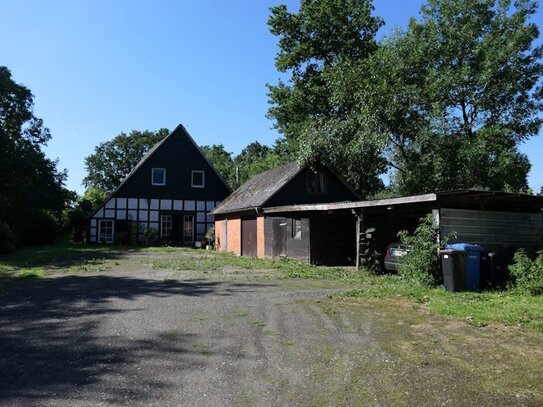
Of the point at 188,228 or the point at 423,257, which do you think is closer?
the point at 423,257

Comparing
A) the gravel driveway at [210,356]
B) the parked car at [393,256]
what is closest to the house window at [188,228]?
the parked car at [393,256]

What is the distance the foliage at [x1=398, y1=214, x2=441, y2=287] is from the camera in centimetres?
1284

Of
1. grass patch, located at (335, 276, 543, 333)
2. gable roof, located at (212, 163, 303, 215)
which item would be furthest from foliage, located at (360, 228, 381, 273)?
gable roof, located at (212, 163, 303, 215)

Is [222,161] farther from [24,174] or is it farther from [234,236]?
[234,236]

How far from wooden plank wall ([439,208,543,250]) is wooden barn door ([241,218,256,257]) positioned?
1336 cm

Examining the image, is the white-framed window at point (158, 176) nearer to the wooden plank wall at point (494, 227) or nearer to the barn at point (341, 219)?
the barn at point (341, 219)

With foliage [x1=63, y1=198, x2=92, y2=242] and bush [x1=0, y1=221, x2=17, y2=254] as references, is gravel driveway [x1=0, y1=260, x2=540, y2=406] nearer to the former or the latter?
bush [x1=0, y1=221, x2=17, y2=254]

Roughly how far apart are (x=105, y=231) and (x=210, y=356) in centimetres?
3270

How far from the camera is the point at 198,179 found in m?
39.2

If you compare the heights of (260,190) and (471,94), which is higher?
(471,94)

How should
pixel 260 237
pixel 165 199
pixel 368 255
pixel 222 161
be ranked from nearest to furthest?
pixel 368 255 < pixel 260 237 < pixel 165 199 < pixel 222 161

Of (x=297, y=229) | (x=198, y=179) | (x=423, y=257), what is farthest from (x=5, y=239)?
(x=423, y=257)

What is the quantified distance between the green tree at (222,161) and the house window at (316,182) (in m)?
47.9

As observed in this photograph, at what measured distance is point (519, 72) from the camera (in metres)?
24.7
